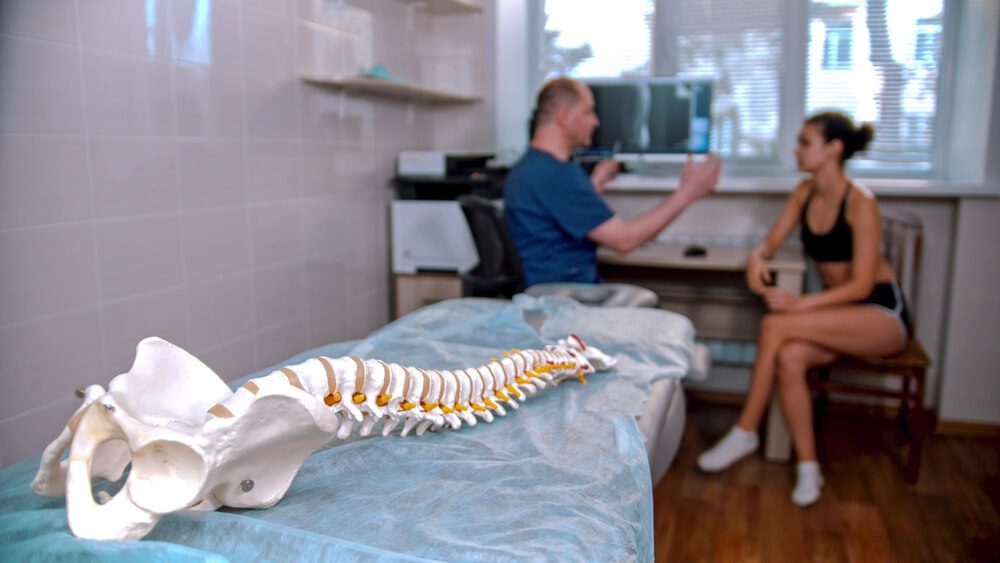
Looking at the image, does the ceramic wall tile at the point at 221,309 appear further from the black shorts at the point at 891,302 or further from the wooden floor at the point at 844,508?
the black shorts at the point at 891,302

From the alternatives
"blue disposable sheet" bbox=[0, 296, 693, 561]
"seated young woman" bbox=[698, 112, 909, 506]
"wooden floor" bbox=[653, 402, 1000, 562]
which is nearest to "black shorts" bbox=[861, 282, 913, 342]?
"seated young woman" bbox=[698, 112, 909, 506]

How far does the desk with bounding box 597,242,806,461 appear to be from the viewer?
2898mm

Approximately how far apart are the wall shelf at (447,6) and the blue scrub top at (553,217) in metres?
1.12

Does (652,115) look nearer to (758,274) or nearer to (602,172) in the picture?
(602,172)

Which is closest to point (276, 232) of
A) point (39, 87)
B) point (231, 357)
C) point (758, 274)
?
point (231, 357)

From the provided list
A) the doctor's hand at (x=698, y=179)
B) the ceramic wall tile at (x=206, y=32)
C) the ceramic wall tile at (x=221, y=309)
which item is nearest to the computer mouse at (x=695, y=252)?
the doctor's hand at (x=698, y=179)

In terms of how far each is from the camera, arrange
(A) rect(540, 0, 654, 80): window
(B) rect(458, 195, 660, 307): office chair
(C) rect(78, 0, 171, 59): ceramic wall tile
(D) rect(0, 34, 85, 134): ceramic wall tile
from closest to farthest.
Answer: (D) rect(0, 34, 85, 134): ceramic wall tile < (C) rect(78, 0, 171, 59): ceramic wall tile < (B) rect(458, 195, 660, 307): office chair < (A) rect(540, 0, 654, 80): window

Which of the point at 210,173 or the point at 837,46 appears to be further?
the point at 837,46

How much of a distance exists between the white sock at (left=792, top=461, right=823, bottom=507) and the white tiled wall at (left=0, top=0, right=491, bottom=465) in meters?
1.65

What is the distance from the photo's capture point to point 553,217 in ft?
8.66

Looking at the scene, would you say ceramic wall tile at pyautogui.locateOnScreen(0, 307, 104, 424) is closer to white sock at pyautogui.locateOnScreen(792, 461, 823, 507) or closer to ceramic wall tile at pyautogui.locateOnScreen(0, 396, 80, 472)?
ceramic wall tile at pyautogui.locateOnScreen(0, 396, 80, 472)

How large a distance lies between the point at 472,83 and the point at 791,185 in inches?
57.6

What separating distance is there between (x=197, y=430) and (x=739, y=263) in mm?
2453

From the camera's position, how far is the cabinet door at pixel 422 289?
325cm
